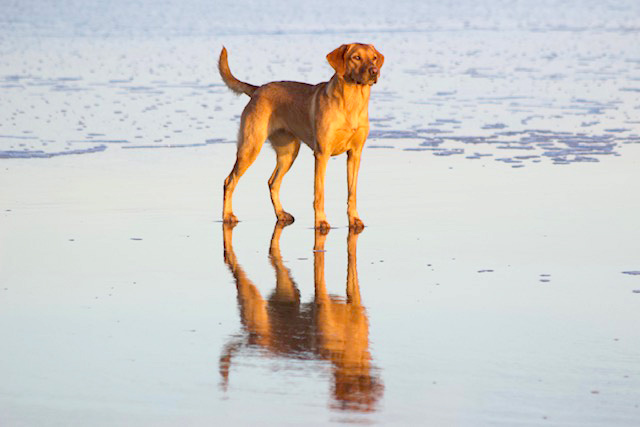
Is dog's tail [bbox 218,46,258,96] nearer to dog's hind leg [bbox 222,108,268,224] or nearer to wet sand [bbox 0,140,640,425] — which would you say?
dog's hind leg [bbox 222,108,268,224]

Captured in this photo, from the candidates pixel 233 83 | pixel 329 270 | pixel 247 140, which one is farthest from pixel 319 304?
pixel 233 83

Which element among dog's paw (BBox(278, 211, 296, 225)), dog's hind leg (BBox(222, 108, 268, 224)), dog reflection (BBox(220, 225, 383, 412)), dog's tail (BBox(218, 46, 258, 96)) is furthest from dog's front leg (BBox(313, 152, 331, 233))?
dog reflection (BBox(220, 225, 383, 412))

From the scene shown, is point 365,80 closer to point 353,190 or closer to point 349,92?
point 349,92

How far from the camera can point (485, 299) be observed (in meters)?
6.70

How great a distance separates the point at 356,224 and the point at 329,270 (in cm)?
141

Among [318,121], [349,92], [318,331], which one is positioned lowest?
[318,331]

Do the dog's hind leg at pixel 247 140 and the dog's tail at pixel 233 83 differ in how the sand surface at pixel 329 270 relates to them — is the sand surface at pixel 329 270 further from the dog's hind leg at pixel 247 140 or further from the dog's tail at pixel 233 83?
the dog's tail at pixel 233 83

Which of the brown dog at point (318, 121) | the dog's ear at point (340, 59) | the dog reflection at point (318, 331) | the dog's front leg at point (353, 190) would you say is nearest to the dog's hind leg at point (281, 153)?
the brown dog at point (318, 121)

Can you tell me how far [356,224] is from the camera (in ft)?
29.3

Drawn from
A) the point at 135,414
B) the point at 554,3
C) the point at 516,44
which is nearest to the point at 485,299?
the point at 135,414

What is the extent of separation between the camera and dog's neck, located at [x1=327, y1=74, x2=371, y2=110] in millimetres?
8938

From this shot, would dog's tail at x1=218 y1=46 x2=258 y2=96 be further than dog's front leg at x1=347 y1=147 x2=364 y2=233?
Yes

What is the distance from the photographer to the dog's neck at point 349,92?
29.3 feet

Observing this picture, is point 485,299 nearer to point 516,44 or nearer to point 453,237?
point 453,237
